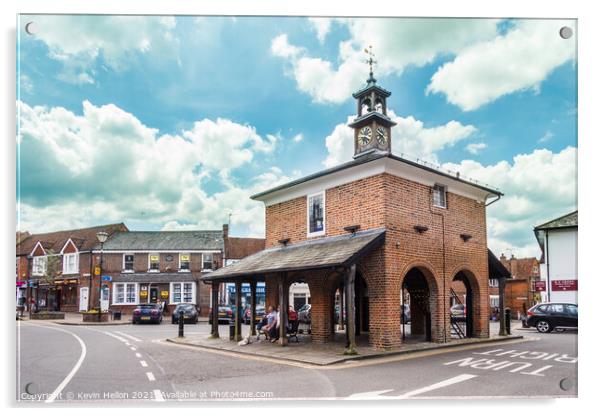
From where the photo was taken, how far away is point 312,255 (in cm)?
1415

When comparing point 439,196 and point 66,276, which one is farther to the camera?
point 66,276

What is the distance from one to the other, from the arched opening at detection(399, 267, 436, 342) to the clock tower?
437 cm

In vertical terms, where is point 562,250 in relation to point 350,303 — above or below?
above

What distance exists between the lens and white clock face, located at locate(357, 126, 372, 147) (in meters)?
17.2

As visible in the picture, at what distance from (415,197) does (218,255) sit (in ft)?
95.8

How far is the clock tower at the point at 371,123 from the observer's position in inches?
648

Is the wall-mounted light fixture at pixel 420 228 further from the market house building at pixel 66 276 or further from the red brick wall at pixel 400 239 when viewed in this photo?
the market house building at pixel 66 276

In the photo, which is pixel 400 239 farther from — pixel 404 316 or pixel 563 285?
pixel 404 316

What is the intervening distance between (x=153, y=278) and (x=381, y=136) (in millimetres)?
28704

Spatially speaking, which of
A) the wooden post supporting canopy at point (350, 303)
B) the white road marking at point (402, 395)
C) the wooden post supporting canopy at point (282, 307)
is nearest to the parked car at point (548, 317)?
the wooden post supporting canopy at point (350, 303)

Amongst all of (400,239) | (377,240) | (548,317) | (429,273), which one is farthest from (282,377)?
(548,317)

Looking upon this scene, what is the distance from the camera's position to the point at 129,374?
10266mm
